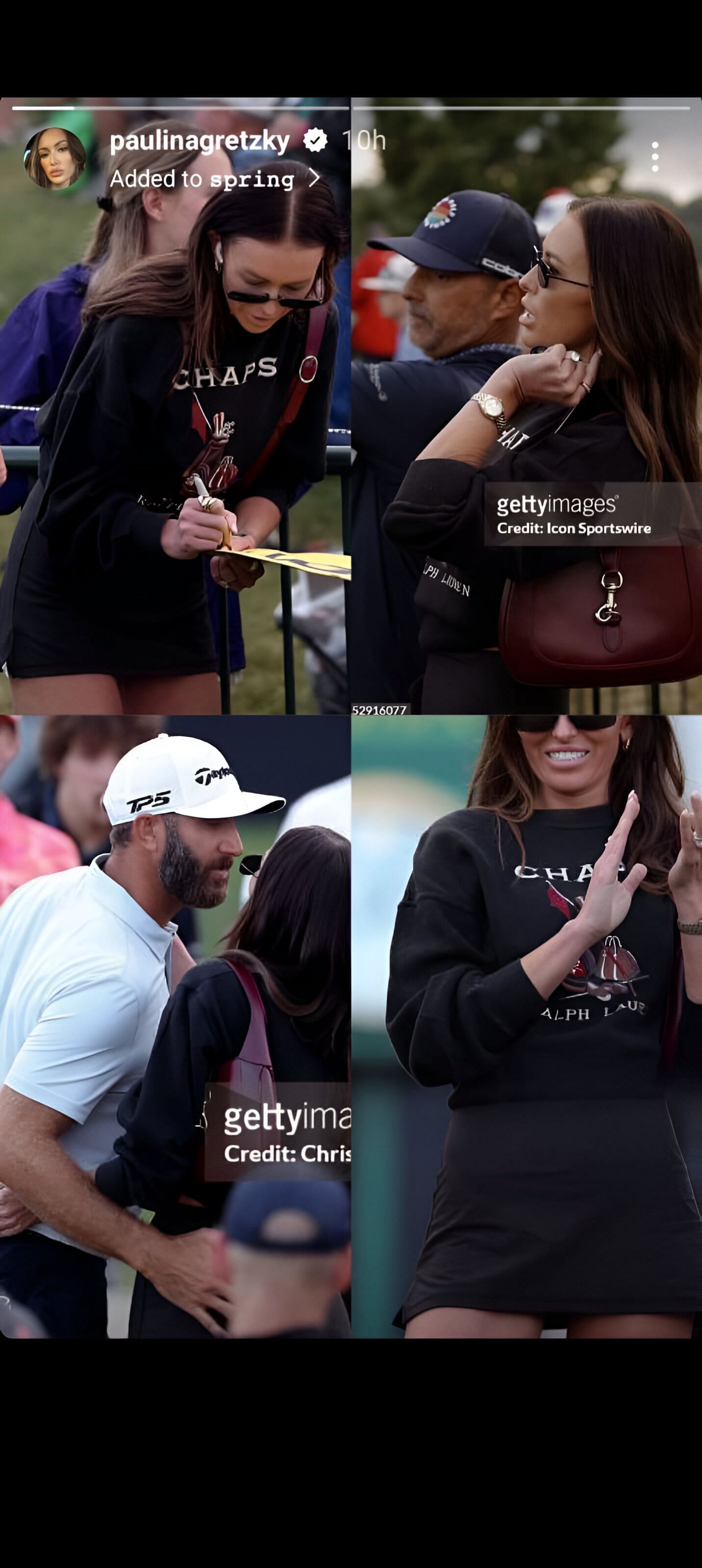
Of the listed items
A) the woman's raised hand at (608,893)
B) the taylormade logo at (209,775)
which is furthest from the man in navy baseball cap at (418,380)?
the woman's raised hand at (608,893)

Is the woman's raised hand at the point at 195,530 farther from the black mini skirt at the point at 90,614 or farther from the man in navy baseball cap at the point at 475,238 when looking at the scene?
the man in navy baseball cap at the point at 475,238

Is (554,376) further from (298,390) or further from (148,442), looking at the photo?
(148,442)

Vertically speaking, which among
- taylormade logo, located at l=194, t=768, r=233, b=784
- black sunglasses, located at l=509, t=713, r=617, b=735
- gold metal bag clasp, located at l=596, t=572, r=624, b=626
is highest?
gold metal bag clasp, located at l=596, t=572, r=624, b=626

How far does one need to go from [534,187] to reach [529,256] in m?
0.17

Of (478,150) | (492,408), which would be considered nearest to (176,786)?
(492,408)

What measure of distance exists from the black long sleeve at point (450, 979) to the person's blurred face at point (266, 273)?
1279mm

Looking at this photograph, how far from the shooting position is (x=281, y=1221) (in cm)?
399

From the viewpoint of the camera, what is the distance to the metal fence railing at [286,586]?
4.03 metres

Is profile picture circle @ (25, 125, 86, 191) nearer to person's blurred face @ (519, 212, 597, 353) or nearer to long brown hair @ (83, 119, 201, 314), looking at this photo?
long brown hair @ (83, 119, 201, 314)

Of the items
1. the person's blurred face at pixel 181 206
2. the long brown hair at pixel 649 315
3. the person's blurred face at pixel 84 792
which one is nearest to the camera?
the long brown hair at pixel 649 315

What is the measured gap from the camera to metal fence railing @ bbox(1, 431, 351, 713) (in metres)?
4.03

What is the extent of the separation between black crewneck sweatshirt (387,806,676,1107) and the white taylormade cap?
496 millimetres

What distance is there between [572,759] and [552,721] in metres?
0.10

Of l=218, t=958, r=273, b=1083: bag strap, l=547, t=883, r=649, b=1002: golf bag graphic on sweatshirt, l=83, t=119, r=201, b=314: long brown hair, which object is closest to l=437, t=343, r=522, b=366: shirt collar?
l=83, t=119, r=201, b=314: long brown hair
